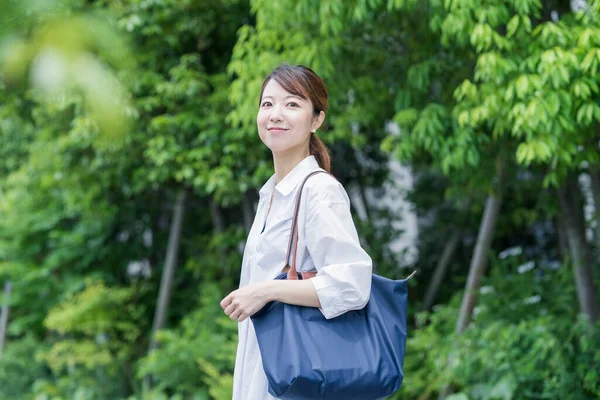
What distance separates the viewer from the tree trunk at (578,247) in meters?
5.25

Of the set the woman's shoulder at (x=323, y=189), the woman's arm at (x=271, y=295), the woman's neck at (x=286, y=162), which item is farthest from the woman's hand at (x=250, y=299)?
the woman's neck at (x=286, y=162)

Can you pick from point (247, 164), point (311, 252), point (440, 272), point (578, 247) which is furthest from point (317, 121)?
point (440, 272)

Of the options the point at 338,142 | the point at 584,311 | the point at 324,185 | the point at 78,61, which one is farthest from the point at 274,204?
the point at 338,142

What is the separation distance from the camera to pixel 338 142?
25.1 feet

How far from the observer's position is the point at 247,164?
20.7ft

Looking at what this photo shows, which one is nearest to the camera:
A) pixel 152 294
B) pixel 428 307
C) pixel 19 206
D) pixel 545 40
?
pixel 545 40

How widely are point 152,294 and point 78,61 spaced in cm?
778

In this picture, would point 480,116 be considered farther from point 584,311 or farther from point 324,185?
point 324,185

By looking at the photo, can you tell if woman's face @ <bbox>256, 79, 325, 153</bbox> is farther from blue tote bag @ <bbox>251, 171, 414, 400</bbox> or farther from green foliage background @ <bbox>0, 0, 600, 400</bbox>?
green foliage background @ <bbox>0, 0, 600, 400</bbox>

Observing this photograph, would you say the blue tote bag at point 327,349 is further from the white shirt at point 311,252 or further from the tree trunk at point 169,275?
the tree trunk at point 169,275

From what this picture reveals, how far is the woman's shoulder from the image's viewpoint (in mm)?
1907

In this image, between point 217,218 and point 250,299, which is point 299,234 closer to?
point 250,299

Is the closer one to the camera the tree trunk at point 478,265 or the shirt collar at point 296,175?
the shirt collar at point 296,175

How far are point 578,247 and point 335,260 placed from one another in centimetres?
396
